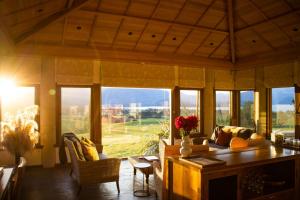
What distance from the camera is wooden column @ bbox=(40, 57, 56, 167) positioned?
671 cm

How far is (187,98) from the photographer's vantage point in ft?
29.0

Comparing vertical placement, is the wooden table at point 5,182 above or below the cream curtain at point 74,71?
below

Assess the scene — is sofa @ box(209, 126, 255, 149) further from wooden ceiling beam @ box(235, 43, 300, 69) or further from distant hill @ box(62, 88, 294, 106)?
wooden ceiling beam @ box(235, 43, 300, 69)

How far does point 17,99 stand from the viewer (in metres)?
6.53

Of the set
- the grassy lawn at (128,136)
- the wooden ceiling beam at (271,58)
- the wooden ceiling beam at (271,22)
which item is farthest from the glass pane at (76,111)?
the wooden ceiling beam at (271,58)

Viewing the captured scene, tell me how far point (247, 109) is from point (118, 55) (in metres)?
4.99

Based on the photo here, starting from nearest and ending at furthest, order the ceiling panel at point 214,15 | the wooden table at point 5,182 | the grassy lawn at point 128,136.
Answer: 1. the wooden table at point 5,182
2. the ceiling panel at point 214,15
3. the grassy lawn at point 128,136

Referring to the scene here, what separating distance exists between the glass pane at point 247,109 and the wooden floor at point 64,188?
4.88 m

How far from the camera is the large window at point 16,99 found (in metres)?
6.34

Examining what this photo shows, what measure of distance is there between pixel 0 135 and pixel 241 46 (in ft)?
23.5

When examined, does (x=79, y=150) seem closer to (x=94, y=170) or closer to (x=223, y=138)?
(x=94, y=170)

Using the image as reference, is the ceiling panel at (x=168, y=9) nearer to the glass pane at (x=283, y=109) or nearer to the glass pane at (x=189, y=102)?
the glass pane at (x=189, y=102)

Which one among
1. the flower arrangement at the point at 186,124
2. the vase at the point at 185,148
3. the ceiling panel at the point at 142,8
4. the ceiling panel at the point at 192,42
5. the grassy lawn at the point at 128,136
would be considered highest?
Answer: the ceiling panel at the point at 142,8

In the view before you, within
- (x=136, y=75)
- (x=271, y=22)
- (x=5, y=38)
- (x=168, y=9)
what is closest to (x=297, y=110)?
(x=271, y=22)
